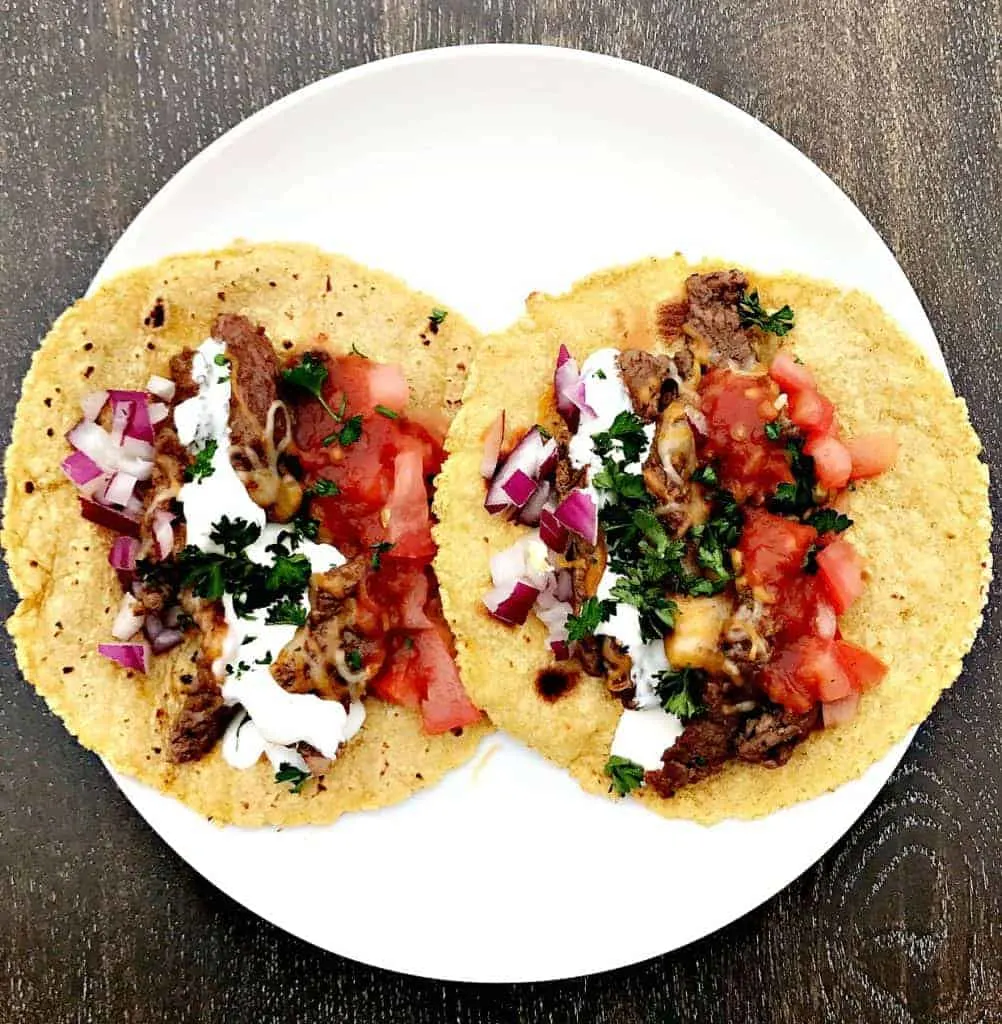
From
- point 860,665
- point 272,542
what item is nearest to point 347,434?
point 272,542

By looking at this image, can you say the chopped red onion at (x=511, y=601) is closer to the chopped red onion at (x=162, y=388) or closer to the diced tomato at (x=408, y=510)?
the diced tomato at (x=408, y=510)

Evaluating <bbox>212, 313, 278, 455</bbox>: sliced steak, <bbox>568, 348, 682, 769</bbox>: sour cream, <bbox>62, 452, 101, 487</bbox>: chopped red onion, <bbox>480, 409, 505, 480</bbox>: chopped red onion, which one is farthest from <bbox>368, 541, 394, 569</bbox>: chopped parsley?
<bbox>62, 452, 101, 487</bbox>: chopped red onion

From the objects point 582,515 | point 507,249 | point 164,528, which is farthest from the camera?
point 507,249

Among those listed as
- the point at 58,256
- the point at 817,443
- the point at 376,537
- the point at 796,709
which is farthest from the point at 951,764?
the point at 58,256

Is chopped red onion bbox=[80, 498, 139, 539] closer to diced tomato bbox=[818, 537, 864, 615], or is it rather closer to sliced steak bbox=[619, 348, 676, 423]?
sliced steak bbox=[619, 348, 676, 423]

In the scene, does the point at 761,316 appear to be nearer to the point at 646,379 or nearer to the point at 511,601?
the point at 646,379

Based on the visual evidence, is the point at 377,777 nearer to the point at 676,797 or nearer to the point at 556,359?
the point at 676,797
